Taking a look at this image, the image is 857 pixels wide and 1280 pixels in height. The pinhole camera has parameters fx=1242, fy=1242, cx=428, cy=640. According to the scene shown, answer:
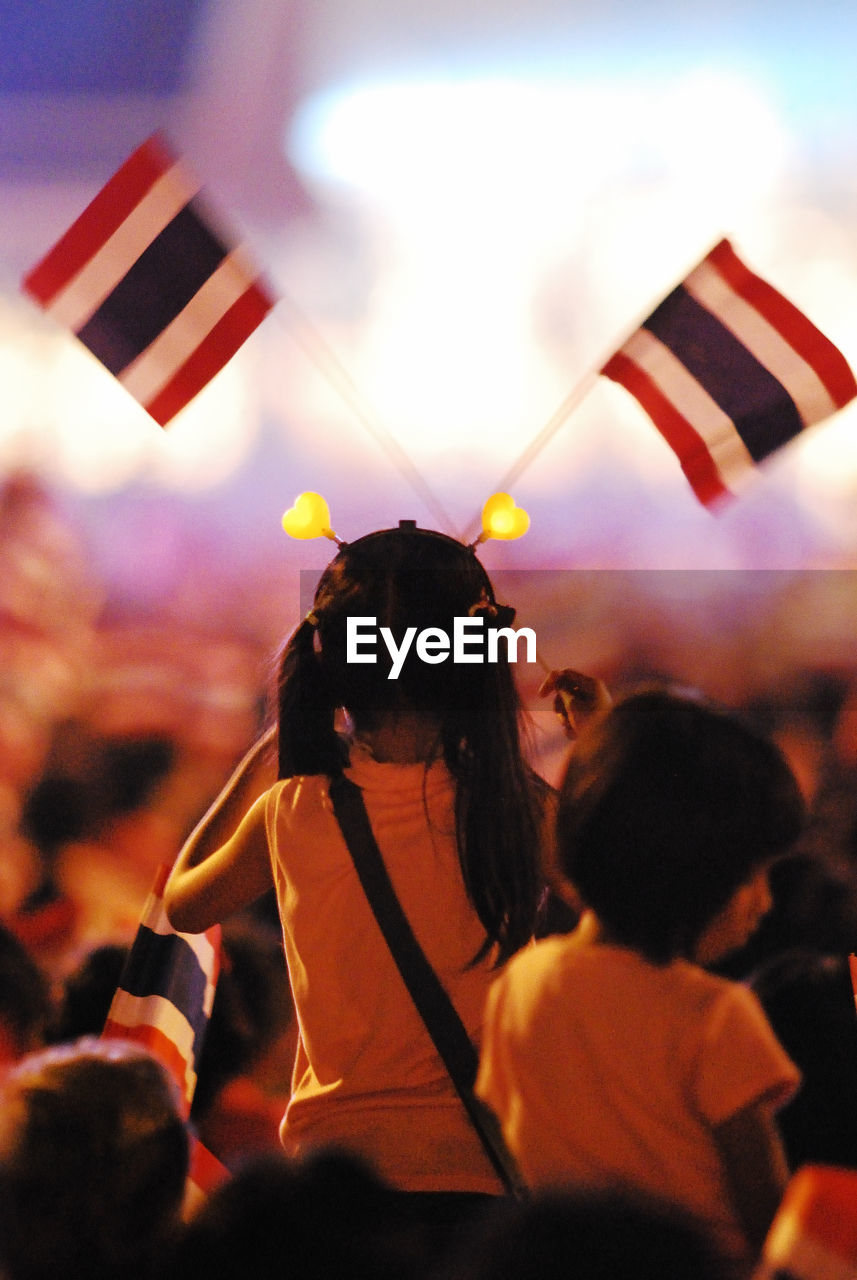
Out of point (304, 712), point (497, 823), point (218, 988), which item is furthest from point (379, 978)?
point (218, 988)

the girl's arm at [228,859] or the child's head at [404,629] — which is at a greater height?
the child's head at [404,629]

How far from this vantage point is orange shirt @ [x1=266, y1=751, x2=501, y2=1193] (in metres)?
→ 1.27

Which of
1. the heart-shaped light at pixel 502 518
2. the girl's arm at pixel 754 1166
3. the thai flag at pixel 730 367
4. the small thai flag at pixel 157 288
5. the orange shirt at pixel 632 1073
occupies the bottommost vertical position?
the girl's arm at pixel 754 1166

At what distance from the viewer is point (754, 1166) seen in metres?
1.07

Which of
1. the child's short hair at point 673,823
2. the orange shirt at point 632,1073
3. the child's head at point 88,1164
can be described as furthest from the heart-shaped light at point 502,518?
the child's head at point 88,1164

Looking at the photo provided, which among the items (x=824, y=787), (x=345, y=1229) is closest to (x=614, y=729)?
(x=345, y=1229)

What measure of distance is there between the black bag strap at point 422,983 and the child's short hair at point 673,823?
0.21m

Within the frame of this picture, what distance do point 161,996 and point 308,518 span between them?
692 mm

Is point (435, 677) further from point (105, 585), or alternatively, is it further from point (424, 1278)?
point (105, 585)

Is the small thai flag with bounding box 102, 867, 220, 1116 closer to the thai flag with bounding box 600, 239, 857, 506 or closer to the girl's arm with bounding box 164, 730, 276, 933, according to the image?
the girl's arm with bounding box 164, 730, 276, 933

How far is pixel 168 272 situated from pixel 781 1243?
1957 mm

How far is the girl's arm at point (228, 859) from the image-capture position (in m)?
1.44

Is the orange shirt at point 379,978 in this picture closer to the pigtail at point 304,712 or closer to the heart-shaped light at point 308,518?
the pigtail at point 304,712

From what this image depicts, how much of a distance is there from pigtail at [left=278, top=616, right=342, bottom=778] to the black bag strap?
7 centimetres
